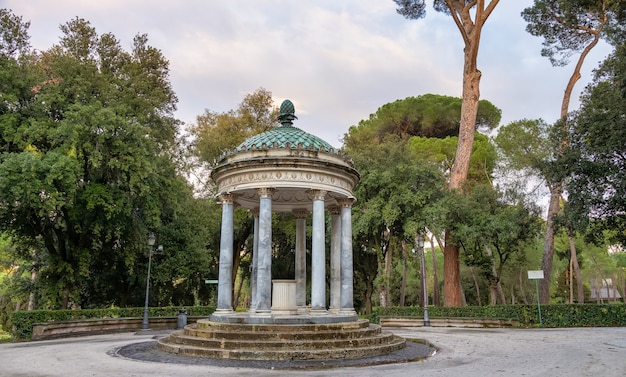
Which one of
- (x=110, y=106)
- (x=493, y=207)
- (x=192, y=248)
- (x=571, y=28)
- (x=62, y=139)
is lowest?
(x=192, y=248)

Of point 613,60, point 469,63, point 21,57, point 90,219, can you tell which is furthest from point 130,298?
point 613,60

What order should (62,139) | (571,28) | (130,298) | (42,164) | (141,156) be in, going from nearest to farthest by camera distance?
1. (42,164)
2. (62,139)
3. (141,156)
4. (571,28)
5. (130,298)

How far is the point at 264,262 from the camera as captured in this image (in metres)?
13.2

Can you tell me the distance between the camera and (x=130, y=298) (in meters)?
29.5

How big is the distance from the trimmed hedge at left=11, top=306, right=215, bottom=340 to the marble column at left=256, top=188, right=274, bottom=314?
1096cm

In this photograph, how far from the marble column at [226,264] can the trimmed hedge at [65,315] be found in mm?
9135

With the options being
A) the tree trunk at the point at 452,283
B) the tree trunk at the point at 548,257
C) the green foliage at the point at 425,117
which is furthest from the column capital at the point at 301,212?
the green foliage at the point at 425,117

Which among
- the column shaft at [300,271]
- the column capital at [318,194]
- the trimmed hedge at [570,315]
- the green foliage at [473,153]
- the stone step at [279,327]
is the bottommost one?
the trimmed hedge at [570,315]

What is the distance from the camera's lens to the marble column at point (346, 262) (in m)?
14.2

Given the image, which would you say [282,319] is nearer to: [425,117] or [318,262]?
[318,262]

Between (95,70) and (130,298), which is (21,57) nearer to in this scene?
(95,70)

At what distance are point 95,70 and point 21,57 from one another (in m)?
3.24

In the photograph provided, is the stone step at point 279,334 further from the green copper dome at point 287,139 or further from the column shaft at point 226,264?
the green copper dome at point 287,139

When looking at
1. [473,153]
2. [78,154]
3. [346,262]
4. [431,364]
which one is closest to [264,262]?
[346,262]
